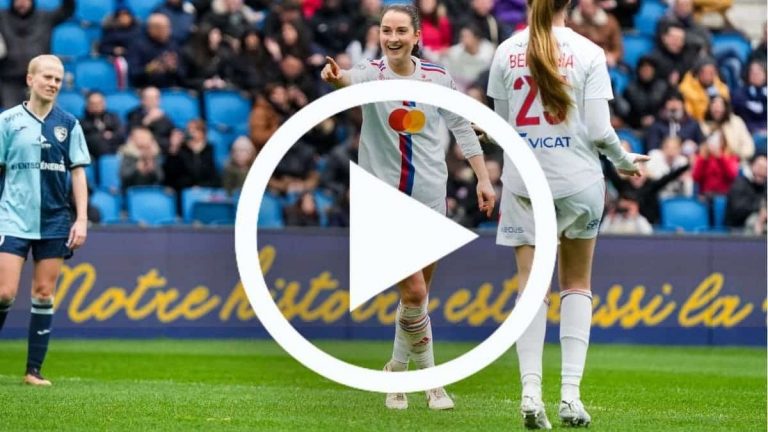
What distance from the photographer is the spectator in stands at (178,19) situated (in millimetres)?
19000

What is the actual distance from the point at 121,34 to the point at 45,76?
9.11 meters

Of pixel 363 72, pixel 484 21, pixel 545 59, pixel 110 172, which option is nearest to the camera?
pixel 545 59

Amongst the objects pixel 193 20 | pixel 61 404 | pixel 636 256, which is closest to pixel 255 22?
pixel 193 20

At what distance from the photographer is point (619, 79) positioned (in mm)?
20406

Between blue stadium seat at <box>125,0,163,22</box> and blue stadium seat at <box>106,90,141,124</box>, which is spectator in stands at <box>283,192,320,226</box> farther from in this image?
blue stadium seat at <box>125,0,163,22</box>

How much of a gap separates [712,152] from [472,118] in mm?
12806

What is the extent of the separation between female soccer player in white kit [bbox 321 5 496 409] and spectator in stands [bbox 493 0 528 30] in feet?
40.7

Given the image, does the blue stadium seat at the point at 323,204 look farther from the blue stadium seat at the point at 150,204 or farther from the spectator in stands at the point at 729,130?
the spectator in stands at the point at 729,130

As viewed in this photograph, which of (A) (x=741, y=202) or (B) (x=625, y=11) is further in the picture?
(B) (x=625, y=11)

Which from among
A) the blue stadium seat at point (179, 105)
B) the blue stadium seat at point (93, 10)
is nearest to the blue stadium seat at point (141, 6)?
the blue stadium seat at point (93, 10)

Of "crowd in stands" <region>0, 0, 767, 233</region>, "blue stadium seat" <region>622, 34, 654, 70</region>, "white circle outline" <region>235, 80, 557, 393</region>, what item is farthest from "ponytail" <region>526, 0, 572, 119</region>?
"blue stadium seat" <region>622, 34, 654, 70</region>

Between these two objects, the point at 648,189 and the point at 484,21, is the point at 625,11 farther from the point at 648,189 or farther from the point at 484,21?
the point at 648,189

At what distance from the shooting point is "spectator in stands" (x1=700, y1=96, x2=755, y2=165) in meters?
19.5

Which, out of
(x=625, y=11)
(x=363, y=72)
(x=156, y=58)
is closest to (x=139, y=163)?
(x=156, y=58)
